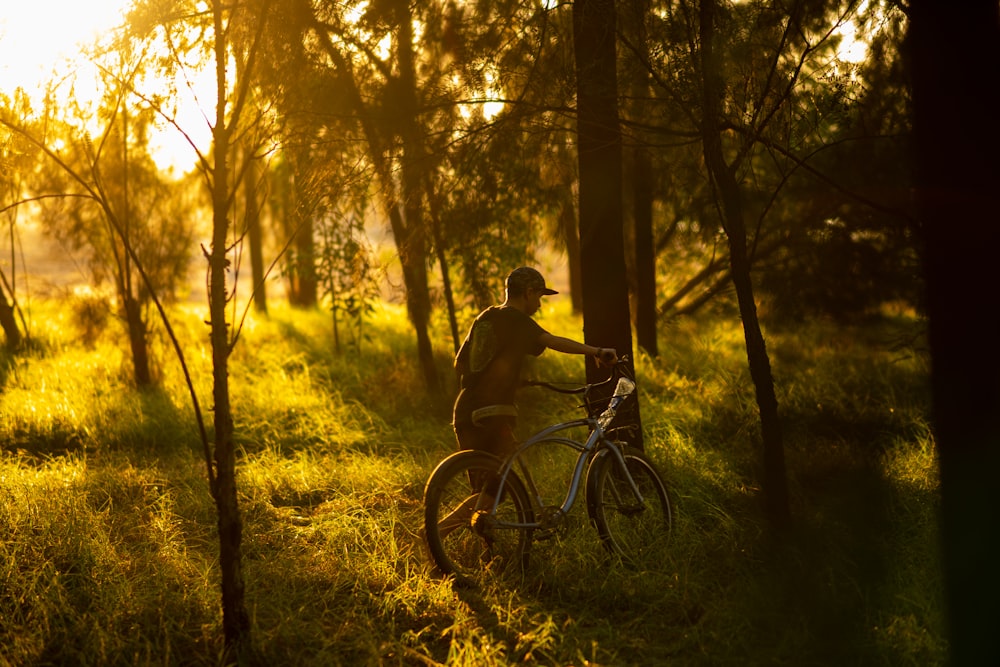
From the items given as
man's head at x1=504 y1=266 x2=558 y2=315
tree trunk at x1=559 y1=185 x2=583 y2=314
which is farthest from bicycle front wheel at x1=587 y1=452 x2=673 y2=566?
tree trunk at x1=559 y1=185 x2=583 y2=314

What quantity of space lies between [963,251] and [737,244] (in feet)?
4.65

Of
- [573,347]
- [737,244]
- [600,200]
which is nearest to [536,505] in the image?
[573,347]

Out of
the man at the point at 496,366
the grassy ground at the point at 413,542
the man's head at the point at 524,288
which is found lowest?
the grassy ground at the point at 413,542

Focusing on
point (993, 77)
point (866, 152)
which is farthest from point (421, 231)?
point (866, 152)

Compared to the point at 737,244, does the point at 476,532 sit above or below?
below

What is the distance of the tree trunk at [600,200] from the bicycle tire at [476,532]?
1599 mm

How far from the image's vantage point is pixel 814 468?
7172 mm

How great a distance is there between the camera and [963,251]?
4.51 metres

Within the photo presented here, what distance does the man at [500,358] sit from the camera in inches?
197

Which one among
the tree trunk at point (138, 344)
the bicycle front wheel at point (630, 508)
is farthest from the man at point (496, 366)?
the tree trunk at point (138, 344)

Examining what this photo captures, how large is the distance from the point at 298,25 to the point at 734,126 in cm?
299

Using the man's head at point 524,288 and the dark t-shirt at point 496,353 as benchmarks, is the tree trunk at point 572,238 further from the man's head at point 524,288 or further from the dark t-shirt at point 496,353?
the dark t-shirt at point 496,353

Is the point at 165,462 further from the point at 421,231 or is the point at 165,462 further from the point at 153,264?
the point at 153,264

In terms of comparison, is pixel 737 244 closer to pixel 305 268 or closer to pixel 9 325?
pixel 305 268
